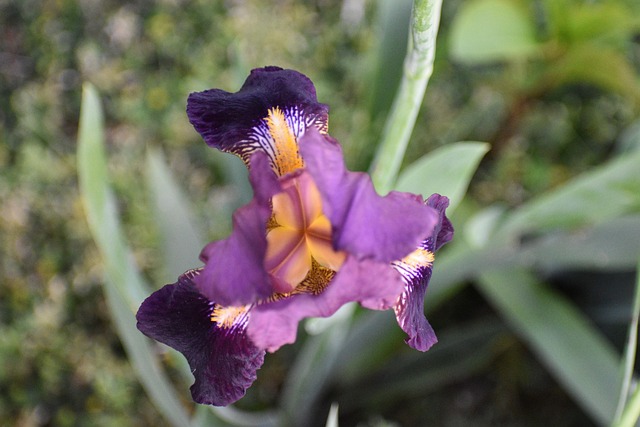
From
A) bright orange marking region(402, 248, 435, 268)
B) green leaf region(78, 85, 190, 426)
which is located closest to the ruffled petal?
bright orange marking region(402, 248, 435, 268)

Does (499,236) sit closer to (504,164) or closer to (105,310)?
(504,164)

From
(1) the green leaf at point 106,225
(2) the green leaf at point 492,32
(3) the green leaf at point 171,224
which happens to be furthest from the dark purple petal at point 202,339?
(2) the green leaf at point 492,32

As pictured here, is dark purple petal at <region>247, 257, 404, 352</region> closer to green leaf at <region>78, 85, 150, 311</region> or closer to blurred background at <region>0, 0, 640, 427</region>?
green leaf at <region>78, 85, 150, 311</region>

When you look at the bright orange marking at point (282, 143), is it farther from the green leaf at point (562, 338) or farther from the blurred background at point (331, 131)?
the green leaf at point (562, 338)

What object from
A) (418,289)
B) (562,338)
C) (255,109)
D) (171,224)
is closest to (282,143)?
(255,109)

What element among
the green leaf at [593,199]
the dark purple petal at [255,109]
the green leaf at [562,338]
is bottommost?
the green leaf at [562,338]

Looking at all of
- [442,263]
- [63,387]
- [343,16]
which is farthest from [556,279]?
[63,387]

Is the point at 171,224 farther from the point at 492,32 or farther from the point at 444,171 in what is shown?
the point at 492,32

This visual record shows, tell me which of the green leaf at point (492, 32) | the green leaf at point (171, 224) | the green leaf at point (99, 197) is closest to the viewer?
the green leaf at point (99, 197)
